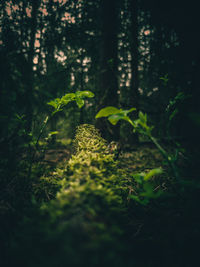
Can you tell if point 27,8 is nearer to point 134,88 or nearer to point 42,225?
point 42,225

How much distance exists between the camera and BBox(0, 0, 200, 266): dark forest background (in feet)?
5.71

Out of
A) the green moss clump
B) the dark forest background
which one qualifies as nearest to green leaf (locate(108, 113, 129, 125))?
the dark forest background

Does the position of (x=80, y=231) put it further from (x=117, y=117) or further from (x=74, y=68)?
(x=74, y=68)

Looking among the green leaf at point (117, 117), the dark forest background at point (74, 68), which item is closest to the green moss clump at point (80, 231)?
the dark forest background at point (74, 68)

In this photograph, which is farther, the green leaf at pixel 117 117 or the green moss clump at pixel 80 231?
the green leaf at pixel 117 117

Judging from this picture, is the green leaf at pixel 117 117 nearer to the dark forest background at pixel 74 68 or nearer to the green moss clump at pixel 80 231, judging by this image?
the dark forest background at pixel 74 68

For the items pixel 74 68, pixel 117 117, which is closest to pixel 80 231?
pixel 117 117

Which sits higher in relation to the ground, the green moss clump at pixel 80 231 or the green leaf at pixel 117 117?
the green leaf at pixel 117 117

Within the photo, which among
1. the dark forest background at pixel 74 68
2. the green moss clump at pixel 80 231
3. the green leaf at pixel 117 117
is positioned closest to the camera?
the green moss clump at pixel 80 231

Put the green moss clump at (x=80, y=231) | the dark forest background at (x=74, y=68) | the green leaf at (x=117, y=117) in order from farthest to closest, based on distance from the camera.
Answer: the dark forest background at (x=74, y=68) < the green leaf at (x=117, y=117) < the green moss clump at (x=80, y=231)

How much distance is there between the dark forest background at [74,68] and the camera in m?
1.74

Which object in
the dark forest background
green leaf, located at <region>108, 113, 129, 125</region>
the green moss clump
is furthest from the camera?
the dark forest background

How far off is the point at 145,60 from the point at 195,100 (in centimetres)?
211

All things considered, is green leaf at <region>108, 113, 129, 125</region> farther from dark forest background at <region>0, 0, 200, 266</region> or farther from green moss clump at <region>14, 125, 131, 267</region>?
green moss clump at <region>14, 125, 131, 267</region>
